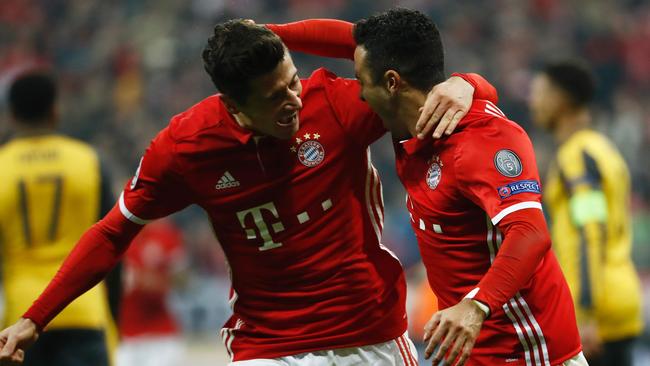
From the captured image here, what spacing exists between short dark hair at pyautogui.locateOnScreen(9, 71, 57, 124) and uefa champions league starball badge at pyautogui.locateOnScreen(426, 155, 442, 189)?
2.84 meters

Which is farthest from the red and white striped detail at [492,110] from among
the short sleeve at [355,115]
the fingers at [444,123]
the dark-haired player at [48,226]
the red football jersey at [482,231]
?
the dark-haired player at [48,226]

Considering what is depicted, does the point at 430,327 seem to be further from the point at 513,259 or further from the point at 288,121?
the point at 288,121

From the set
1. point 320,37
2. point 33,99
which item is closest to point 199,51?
point 33,99

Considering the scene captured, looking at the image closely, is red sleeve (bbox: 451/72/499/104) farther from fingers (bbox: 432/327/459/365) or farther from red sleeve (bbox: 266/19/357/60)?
fingers (bbox: 432/327/459/365)

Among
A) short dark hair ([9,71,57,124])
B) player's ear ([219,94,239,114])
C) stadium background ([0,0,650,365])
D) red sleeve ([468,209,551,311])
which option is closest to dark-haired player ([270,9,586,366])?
red sleeve ([468,209,551,311])

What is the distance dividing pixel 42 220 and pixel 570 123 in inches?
117

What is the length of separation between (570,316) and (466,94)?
2.72 feet

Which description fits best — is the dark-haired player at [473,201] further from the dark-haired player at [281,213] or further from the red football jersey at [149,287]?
the red football jersey at [149,287]

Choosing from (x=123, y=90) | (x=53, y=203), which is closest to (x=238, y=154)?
(x=53, y=203)

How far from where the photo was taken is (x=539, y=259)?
125 inches

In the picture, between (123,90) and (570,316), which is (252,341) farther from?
(123,90)

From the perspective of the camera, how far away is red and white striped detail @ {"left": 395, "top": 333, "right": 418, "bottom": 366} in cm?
416

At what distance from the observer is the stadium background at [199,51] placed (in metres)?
12.3

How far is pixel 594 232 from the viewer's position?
5516mm
